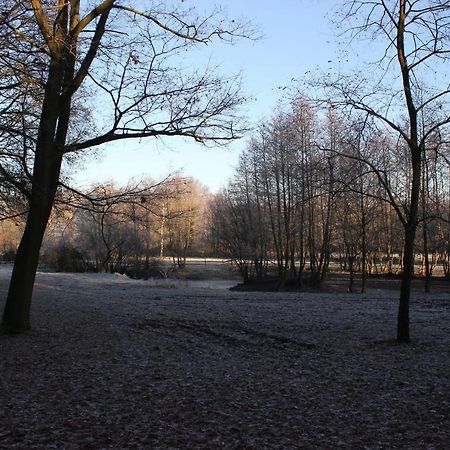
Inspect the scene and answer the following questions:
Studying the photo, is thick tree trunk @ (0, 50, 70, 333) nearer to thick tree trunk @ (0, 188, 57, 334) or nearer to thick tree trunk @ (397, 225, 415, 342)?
thick tree trunk @ (0, 188, 57, 334)

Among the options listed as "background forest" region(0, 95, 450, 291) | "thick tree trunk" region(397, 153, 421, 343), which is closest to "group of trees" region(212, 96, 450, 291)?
"background forest" region(0, 95, 450, 291)

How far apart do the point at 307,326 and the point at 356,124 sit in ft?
15.3

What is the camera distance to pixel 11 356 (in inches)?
339

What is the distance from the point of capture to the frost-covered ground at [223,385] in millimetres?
4773

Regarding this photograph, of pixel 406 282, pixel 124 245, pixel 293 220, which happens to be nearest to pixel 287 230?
pixel 293 220

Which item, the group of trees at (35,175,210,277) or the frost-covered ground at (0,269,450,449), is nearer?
the frost-covered ground at (0,269,450,449)

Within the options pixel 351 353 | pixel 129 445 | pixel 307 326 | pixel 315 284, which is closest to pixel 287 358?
pixel 351 353

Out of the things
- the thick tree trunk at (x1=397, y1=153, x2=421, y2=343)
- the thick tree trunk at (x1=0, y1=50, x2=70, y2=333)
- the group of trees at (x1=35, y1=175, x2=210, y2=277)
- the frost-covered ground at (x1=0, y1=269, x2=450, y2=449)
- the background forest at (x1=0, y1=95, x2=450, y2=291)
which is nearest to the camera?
the frost-covered ground at (x1=0, y1=269, x2=450, y2=449)

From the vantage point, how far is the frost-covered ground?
15.7 feet

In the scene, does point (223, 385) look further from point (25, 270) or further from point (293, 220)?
point (293, 220)

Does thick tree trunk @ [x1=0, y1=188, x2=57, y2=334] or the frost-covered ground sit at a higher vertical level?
thick tree trunk @ [x1=0, y1=188, x2=57, y2=334]

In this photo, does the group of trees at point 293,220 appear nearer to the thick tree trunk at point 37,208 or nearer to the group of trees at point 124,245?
the group of trees at point 124,245

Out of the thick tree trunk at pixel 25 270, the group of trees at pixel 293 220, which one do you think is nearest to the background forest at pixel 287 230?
the group of trees at pixel 293 220

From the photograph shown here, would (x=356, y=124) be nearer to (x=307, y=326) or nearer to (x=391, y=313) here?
(x=307, y=326)
